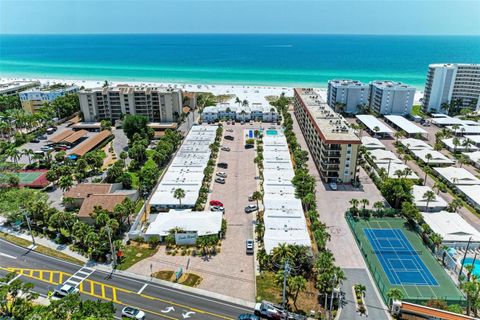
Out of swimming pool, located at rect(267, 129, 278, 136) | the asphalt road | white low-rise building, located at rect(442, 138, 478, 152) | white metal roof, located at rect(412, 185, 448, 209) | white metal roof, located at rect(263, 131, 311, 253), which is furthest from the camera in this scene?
swimming pool, located at rect(267, 129, 278, 136)

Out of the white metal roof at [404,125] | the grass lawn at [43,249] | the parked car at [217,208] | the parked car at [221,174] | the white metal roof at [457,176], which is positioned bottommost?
the grass lawn at [43,249]

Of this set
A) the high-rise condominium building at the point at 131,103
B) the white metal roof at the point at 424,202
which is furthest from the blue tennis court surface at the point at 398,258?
the high-rise condominium building at the point at 131,103

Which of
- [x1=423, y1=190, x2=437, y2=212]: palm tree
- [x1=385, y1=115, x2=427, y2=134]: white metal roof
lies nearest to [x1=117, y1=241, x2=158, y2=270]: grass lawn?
[x1=423, y1=190, x2=437, y2=212]: palm tree

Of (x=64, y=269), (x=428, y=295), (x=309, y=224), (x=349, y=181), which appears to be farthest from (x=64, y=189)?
(x=428, y=295)

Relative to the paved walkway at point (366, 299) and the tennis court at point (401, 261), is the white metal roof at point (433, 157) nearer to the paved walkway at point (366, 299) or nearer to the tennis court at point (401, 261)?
the tennis court at point (401, 261)

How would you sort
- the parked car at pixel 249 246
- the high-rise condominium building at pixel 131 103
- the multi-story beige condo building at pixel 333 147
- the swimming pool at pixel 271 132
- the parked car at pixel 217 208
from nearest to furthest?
the parked car at pixel 249 246
the parked car at pixel 217 208
the multi-story beige condo building at pixel 333 147
the swimming pool at pixel 271 132
the high-rise condominium building at pixel 131 103

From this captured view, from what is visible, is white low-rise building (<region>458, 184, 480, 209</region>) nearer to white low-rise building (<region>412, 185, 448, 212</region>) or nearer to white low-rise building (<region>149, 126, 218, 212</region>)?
white low-rise building (<region>412, 185, 448, 212</region>)
